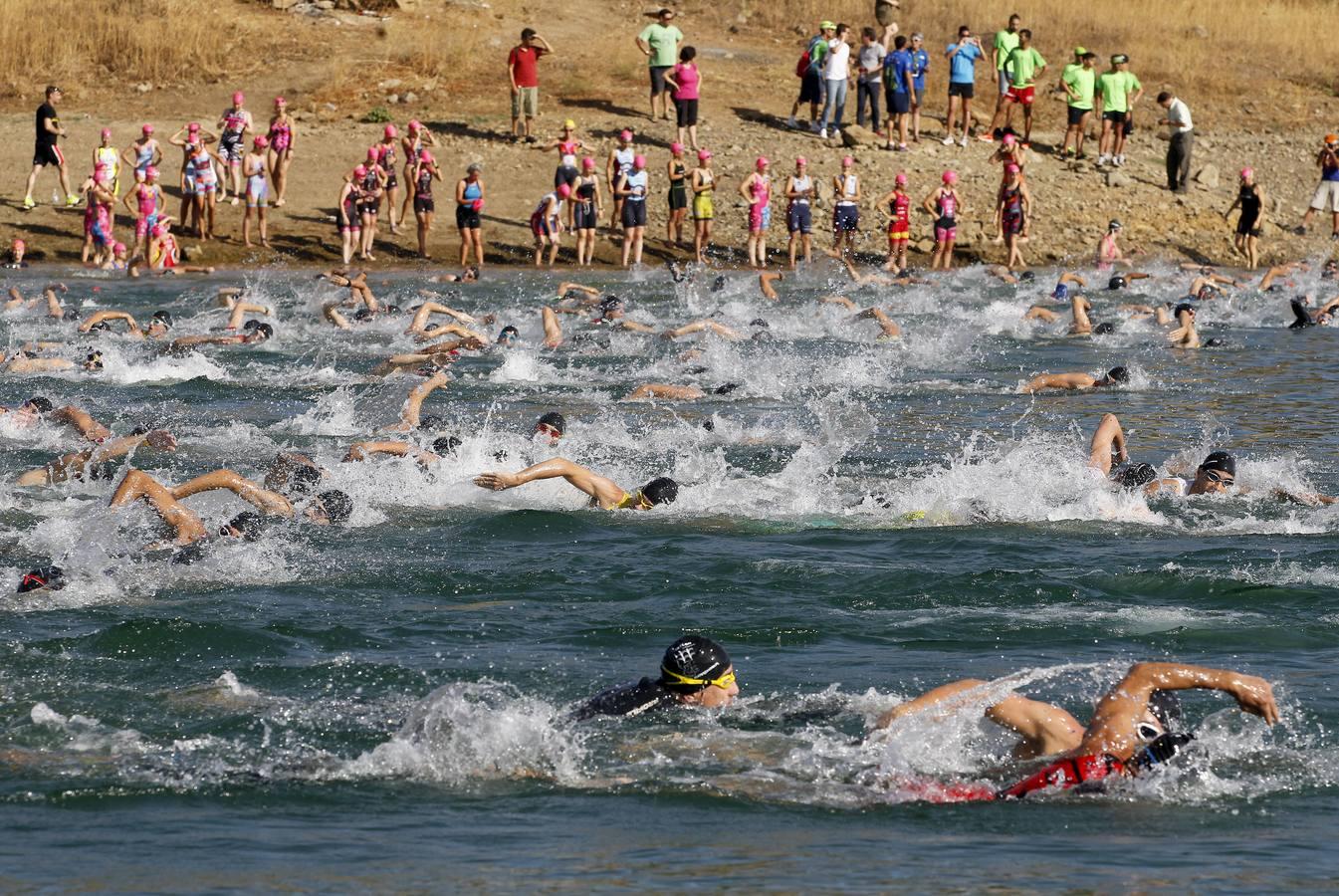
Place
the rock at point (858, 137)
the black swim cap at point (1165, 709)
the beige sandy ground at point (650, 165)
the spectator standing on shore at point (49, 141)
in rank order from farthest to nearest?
the rock at point (858, 137) → the beige sandy ground at point (650, 165) → the spectator standing on shore at point (49, 141) → the black swim cap at point (1165, 709)

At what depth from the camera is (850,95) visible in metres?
31.6

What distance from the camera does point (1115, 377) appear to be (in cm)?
1858

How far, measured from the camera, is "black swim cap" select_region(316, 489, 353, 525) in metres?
12.4

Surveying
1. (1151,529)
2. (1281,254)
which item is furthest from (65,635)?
(1281,254)

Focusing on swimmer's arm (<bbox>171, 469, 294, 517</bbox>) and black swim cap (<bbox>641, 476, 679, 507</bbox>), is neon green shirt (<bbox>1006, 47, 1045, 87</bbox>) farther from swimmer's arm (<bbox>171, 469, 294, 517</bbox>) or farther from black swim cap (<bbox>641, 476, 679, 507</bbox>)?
swimmer's arm (<bbox>171, 469, 294, 517</bbox>)

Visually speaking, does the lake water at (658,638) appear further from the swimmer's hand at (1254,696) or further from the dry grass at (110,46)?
the dry grass at (110,46)

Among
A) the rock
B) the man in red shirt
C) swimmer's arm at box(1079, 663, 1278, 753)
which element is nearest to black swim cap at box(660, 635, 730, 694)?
swimmer's arm at box(1079, 663, 1278, 753)

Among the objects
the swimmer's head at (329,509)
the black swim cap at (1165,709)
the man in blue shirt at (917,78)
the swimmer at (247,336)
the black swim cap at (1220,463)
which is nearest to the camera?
the black swim cap at (1165,709)

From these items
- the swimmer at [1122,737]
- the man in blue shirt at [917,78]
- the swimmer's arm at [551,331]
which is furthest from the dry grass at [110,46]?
the swimmer at [1122,737]

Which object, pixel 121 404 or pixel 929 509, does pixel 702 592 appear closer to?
pixel 929 509

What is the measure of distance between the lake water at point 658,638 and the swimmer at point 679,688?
86mm

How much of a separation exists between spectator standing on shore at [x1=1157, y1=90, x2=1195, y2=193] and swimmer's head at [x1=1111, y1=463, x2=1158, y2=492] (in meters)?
16.7

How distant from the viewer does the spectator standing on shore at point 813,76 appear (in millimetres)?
27906

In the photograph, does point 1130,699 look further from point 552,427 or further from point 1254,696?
point 552,427
